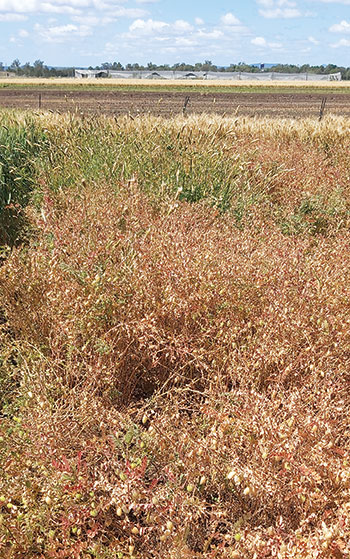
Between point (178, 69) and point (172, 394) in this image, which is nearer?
point (172, 394)

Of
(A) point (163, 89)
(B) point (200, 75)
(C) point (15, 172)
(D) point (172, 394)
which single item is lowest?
(D) point (172, 394)

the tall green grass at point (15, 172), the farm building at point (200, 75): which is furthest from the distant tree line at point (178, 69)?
the tall green grass at point (15, 172)

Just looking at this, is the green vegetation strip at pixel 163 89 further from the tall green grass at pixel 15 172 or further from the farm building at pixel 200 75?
the tall green grass at pixel 15 172

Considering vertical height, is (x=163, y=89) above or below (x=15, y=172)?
above

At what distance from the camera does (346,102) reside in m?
31.0

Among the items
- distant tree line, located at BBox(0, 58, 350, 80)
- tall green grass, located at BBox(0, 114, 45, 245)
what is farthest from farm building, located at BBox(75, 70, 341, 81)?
tall green grass, located at BBox(0, 114, 45, 245)

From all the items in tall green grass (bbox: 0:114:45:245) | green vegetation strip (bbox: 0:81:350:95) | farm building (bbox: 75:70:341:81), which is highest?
farm building (bbox: 75:70:341:81)

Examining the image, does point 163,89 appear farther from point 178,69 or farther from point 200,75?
point 178,69

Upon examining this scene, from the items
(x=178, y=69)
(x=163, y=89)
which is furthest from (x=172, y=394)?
(x=178, y=69)

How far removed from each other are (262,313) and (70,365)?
1102 mm

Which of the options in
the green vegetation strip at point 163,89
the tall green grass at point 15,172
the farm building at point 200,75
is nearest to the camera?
the tall green grass at point 15,172

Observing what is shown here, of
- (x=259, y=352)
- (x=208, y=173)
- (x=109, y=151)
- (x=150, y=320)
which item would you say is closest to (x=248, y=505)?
(x=259, y=352)

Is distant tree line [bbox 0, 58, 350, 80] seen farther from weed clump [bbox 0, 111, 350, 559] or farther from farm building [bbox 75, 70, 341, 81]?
weed clump [bbox 0, 111, 350, 559]

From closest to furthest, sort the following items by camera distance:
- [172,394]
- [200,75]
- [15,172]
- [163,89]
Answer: [172,394] → [15,172] → [163,89] → [200,75]
